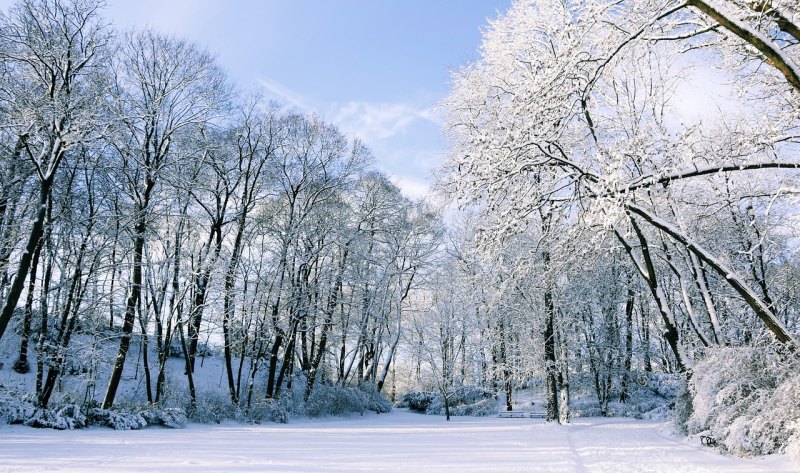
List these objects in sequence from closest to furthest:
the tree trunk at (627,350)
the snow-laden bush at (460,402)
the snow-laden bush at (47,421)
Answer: the snow-laden bush at (47,421)
the tree trunk at (627,350)
the snow-laden bush at (460,402)

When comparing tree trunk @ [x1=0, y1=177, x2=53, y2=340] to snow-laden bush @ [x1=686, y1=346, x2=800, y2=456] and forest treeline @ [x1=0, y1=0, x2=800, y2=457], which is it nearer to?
forest treeline @ [x1=0, y1=0, x2=800, y2=457]

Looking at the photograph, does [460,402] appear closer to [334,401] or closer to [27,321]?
[334,401]

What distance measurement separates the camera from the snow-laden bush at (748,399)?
322 inches

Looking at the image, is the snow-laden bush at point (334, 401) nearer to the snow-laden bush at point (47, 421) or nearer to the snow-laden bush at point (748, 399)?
the snow-laden bush at point (47, 421)

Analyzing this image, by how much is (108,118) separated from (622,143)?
12.7 meters

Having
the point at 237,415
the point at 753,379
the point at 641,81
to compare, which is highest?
the point at 641,81

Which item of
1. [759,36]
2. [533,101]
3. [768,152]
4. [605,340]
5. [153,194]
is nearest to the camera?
[759,36]

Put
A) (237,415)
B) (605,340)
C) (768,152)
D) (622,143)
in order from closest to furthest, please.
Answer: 1. (622,143)
2. (768,152)
3. (237,415)
4. (605,340)

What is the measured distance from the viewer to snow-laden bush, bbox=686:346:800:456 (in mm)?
8172

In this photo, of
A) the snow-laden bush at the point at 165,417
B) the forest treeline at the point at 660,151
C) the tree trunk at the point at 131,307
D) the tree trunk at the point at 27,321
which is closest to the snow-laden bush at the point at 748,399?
the forest treeline at the point at 660,151

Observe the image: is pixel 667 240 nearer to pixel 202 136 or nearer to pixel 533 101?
pixel 533 101

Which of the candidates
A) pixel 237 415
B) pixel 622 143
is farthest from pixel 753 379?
pixel 237 415

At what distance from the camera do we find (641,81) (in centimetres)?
1348

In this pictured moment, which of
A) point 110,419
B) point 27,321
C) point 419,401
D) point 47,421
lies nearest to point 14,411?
point 47,421
